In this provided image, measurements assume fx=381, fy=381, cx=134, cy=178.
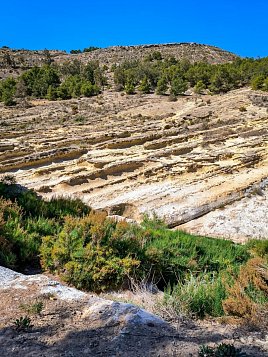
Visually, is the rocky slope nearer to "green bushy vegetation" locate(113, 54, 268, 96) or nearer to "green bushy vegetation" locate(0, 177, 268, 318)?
"green bushy vegetation" locate(0, 177, 268, 318)

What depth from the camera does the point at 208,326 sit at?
377 cm

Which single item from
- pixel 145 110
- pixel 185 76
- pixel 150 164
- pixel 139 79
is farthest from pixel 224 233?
pixel 139 79

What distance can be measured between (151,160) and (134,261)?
367 inches

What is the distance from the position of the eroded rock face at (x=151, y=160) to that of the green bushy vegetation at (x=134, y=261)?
4.88m

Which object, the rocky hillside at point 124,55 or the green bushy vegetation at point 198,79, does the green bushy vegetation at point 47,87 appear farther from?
the rocky hillside at point 124,55

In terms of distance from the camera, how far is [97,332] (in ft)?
11.3

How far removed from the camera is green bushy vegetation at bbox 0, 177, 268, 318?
13.6 ft

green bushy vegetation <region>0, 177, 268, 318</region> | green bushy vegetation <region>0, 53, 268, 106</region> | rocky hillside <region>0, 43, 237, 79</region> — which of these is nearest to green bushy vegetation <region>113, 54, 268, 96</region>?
green bushy vegetation <region>0, 53, 268, 106</region>

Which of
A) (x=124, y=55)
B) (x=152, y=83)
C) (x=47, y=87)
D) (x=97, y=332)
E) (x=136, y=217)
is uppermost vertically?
(x=124, y=55)

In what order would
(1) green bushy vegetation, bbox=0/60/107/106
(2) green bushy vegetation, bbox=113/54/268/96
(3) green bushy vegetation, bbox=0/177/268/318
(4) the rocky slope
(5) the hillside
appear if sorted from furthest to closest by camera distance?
1. (1) green bushy vegetation, bbox=0/60/107/106
2. (2) green bushy vegetation, bbox=113/54/268/96
3. (3) green bushy vegetation, bbox=0/177/268/318
4. (5) the hillside
5. (4) the rocky slope

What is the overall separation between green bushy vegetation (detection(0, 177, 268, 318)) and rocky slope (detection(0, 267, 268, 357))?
373 mm

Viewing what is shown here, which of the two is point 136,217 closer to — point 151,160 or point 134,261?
point 151,160

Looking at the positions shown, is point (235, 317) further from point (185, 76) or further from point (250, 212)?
point (185, 76)

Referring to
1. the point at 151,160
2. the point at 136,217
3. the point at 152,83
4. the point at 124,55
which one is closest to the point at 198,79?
the point at 152,83
